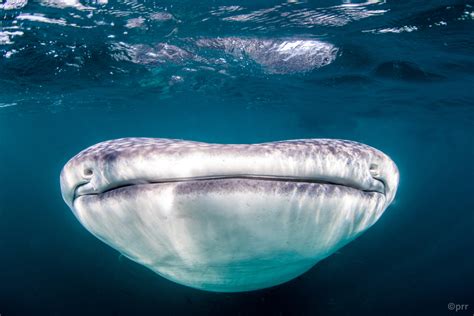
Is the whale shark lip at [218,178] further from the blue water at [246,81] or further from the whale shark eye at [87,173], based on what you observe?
the blue water at [246,81]

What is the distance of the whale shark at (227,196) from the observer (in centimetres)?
191

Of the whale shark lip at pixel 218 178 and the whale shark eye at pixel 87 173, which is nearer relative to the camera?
the whale shark lip at pixel 218 178

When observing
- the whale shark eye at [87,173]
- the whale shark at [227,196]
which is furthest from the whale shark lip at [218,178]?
the whale shark eye at [87,173]

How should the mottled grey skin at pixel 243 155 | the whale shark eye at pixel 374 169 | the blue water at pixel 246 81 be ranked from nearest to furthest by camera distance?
the mottled grey skin at pixel 243 155 < the whale shark eye at pixel 374 169 < the blue water at pixel 246 81

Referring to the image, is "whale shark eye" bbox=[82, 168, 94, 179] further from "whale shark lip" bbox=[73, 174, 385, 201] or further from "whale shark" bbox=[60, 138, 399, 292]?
"whale shark lip" bbox=[73, 174, 385, 201]

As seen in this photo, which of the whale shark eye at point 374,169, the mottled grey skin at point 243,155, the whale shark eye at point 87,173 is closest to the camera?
the mottled grey skin at point 243,155

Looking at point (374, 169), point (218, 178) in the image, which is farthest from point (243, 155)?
point (374, 169)

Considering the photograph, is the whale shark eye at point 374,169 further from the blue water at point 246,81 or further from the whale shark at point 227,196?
the blue water at point 246,81

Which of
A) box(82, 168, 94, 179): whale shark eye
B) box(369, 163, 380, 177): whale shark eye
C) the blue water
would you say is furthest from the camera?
the blue water

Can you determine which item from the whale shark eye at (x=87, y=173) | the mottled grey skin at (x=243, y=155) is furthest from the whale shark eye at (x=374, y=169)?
Answer: the whale shark eye at (x=87, y=173)

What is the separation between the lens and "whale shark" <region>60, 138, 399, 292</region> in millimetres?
1913

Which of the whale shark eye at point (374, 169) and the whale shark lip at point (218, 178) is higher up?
the whale shark lip at point (218, 178)

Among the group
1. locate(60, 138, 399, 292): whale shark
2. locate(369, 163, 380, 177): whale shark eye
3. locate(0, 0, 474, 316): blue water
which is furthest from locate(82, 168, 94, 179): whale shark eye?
locate(0, 0, 474, 316): blue water

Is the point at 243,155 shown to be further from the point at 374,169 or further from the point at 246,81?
the point at 246,81
